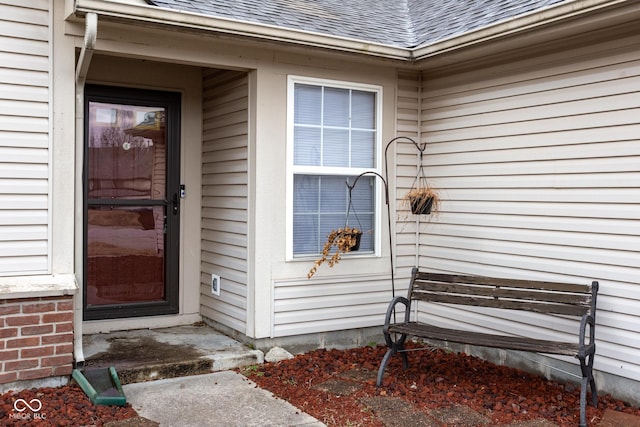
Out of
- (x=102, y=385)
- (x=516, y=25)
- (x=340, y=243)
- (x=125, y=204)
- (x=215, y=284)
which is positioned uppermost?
(x=516, y=25)

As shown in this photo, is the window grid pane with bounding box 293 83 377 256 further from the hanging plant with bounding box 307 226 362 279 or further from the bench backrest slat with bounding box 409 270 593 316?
the bench backrest slat with bounding box 409 270 593 316

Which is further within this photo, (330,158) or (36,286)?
(330,158)

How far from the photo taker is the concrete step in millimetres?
4457

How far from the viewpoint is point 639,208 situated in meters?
3.96

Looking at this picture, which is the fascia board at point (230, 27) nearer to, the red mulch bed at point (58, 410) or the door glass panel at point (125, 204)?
the door glass panel at point (125, 204)

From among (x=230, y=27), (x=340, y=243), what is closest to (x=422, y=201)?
(x=340, y=243)

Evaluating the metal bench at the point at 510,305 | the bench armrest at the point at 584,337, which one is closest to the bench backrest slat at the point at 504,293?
the metal bench at the point at 510,305

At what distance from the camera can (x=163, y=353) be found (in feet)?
15.7

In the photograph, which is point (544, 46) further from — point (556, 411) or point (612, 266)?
point (556, 411)

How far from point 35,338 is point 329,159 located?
2563 mm

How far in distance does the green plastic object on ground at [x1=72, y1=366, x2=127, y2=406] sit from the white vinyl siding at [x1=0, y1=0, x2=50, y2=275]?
0.76 metres

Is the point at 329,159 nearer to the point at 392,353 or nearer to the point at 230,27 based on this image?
the point at 230,27

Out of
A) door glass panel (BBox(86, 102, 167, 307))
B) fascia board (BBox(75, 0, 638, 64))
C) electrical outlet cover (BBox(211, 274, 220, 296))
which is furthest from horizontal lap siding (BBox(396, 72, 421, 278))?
door glass panel (BBox(86, 102, 167, 307))

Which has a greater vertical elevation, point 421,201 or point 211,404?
point 421,201
